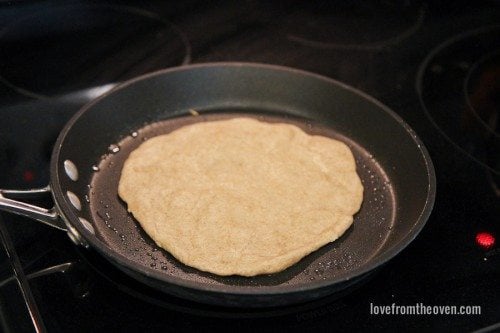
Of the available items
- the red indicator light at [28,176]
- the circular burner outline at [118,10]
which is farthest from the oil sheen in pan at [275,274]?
the circular burner outline at [118,10]

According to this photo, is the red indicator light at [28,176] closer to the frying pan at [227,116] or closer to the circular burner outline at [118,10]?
the frying pan at [227,116]

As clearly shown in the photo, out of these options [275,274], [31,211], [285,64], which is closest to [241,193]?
[275,274]

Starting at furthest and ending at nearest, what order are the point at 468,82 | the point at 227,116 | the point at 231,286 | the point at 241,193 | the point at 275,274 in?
the point at 468,82
the point at 227,116
the point at 241,193
the point at 275,274
the point at 231,286

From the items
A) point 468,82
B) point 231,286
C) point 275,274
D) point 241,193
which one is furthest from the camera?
point 468,82

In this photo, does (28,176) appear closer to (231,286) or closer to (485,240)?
(231,286)

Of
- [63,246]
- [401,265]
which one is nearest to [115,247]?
[63,246]

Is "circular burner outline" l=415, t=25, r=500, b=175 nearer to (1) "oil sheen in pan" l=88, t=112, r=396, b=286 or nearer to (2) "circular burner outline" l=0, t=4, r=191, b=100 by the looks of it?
(1) "oil sheen in pan" l=88, t=112, r=396, b=286

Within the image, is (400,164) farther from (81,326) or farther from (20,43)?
(20,43)
